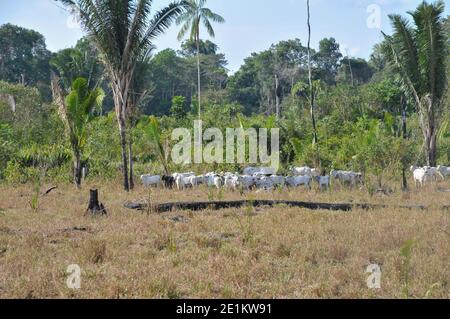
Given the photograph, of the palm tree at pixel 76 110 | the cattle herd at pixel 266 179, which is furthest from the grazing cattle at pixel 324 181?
the palm tree at pixel 76 110

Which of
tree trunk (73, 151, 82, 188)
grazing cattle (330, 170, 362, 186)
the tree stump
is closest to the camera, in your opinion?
the tree stump

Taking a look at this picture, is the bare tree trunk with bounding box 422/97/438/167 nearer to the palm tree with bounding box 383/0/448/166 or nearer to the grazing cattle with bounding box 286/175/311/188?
the palm tree with bounding box 383/0/448/166

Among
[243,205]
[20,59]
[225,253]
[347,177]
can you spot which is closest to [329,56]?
[20,59]

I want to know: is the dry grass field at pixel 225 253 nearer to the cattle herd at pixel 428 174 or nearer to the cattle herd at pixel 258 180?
the cattle herd at pixel 258 180

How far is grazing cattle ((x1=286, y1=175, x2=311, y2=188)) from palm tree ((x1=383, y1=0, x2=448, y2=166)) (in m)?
6.48

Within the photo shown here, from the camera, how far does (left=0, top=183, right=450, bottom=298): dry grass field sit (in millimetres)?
5445

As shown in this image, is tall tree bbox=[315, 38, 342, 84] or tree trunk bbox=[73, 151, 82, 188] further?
tall tree bbox=[315, 38, 342, 84]

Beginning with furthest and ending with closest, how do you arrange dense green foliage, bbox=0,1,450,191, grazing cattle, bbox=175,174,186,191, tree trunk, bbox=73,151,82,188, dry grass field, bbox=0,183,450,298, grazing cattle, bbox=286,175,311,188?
dense green foliage, bbox=0,1,450,191 → tree trunk, bbox=73,151,82,188 → grazing cattle, bbox=175,174,186,191 → grazing cattle, bbox=286,175,311,188 → dry grass field, bbox=0,183,450,298

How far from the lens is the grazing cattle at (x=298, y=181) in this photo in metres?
15.3

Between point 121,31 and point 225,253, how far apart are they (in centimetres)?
1032

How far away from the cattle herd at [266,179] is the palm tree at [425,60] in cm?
250

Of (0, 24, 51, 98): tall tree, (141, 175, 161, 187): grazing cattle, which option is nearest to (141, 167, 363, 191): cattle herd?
(141, 175, 161, 187): grazing cattle

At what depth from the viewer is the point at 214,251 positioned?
7.09 m

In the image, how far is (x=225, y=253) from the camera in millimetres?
6898
